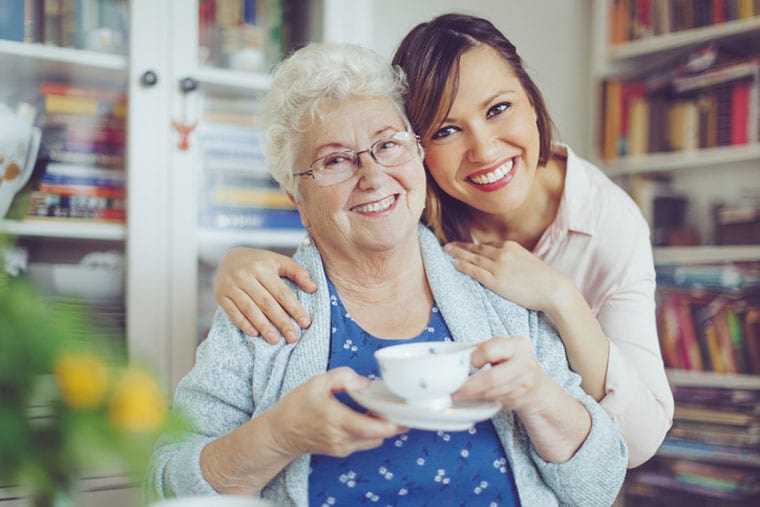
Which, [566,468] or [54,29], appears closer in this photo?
[566,468]

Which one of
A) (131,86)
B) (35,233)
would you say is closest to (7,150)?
(35,233)

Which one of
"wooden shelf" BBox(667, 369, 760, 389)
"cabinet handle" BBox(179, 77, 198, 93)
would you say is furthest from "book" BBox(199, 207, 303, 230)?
"wooden shelf" BBox(667, 369, 760, 389)

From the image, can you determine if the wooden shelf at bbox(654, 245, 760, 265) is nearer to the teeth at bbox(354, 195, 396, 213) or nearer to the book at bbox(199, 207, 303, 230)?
the book at bbox(199, 207, 303, 230)

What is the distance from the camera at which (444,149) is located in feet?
4.72

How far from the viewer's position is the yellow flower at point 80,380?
0.56 m

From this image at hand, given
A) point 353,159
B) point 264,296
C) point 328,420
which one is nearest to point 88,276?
point 264,296

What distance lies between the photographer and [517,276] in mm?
1322

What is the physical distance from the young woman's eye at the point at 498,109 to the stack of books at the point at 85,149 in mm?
1031

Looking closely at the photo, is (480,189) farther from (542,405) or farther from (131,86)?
(131,86)

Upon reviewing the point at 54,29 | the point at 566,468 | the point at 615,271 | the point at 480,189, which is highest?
the point at 54,29

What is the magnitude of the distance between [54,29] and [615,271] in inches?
59.0

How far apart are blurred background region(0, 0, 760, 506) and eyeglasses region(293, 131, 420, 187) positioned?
59 centimetres

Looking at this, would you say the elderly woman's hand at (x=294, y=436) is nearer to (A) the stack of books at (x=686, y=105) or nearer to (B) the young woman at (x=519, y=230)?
(B) the young woman at (x=519, y=230)

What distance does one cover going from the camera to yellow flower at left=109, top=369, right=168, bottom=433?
55cm
